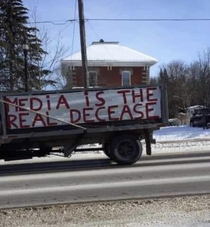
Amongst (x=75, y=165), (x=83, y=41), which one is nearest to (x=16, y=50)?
(x=83, y=41)

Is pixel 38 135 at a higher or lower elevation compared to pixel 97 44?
lower

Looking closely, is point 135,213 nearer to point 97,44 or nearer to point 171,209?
point 171,209

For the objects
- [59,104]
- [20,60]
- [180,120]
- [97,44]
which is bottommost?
[180,120]

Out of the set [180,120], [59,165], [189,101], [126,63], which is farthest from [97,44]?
[59,165]

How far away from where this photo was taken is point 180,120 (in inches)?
1640

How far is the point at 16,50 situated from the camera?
28938mm

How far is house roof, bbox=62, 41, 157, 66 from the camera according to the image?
3647 centimetres

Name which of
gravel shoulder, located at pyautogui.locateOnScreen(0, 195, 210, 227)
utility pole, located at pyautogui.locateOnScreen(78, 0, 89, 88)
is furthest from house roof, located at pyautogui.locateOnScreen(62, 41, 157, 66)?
gravel shoulder, located at pyautogui.locateOnScreen(0, 195, 210, 227)

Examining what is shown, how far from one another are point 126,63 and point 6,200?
102ft

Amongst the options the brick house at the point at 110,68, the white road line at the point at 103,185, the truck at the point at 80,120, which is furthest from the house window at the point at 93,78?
the white road line at the point at 103,185

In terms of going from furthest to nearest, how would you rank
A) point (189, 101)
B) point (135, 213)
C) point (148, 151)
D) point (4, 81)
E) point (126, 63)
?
point (189, 101) < point (126, 63) < point (4, 81) < point (148, 151) < point (135, 213)

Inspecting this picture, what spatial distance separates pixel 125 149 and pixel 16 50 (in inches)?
801

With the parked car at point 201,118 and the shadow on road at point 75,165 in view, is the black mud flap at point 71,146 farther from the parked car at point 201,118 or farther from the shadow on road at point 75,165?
the parked car at point 201,118

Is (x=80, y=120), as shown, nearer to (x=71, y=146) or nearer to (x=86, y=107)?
(x=86, y=107)
